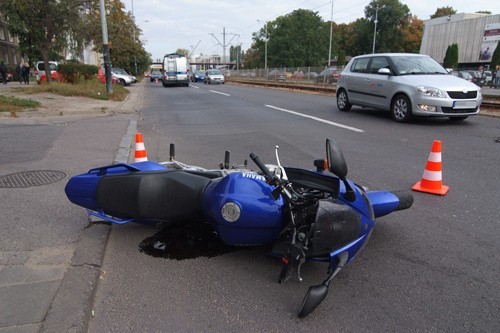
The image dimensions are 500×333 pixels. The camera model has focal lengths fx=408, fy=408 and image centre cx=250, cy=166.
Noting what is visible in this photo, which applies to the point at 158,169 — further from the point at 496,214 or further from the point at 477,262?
the point at 496,214

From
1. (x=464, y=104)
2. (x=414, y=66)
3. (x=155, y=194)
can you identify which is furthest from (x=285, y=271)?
(x=414, y=66)

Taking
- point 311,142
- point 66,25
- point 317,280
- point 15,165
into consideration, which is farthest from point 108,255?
point 66,25

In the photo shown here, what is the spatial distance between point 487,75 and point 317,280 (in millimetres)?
41388

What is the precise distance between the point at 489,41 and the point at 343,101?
2371 inches

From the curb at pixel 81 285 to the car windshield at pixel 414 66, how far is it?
930cm

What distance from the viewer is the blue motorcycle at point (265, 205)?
2.53 metres

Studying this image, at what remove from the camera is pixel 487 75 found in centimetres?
3725

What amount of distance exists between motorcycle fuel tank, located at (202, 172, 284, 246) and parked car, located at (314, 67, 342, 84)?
1221 inches

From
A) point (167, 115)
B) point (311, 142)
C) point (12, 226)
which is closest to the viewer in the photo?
point (12, 226)

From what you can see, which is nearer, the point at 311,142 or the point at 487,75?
the point at 311,142

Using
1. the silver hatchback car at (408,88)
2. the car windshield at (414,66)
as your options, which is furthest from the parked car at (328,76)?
the car windshield at (414,66)

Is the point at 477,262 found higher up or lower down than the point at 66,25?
lower down

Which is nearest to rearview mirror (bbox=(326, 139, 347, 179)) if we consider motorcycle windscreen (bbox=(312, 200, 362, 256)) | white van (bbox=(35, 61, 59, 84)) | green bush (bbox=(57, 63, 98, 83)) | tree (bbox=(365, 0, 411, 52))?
motorcycle windscreen (bbox=(312, 200, 362, 256))

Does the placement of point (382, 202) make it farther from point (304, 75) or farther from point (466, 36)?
point (466, 36)
